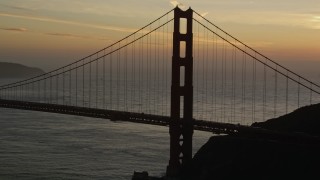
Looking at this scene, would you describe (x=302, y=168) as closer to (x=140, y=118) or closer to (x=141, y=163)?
(x=140, y=118)

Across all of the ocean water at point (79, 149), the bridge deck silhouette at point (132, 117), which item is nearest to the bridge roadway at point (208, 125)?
the bridge deck silhouette at point (132, 117)

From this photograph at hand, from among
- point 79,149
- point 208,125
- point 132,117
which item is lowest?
point 79,149

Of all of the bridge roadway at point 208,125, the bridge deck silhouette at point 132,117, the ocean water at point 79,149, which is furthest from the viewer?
the ocean water at point 79,149

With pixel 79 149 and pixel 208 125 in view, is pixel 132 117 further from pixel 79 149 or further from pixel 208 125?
pixel 79 149

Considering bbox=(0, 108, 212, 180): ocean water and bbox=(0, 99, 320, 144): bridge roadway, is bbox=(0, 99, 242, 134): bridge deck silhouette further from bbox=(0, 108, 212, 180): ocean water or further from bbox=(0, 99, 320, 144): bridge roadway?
bbox=(0, 108, 212, 180): ocean water

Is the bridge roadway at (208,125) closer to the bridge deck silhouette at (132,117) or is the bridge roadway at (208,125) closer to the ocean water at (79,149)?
the bridge deck silhouette at (132,117)

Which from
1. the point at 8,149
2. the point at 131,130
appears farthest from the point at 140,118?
the point at 131,130

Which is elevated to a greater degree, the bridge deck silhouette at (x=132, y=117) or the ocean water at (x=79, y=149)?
the bridge deck silhouette at (x=132, y=117)

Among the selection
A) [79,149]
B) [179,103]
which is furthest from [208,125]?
[79,149]
